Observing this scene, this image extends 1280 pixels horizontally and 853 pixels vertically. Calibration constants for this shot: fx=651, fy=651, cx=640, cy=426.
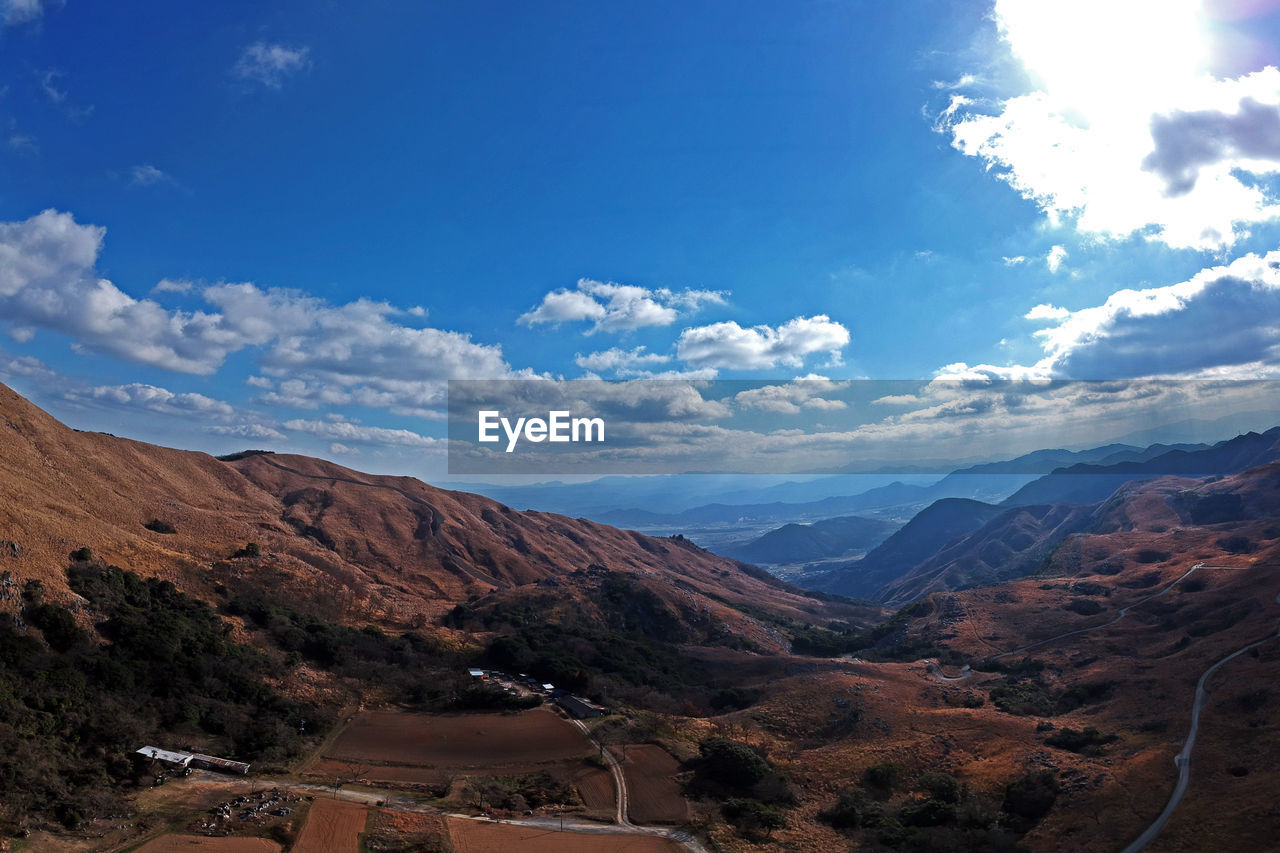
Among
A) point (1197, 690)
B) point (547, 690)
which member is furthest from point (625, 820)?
point (1197, 690)

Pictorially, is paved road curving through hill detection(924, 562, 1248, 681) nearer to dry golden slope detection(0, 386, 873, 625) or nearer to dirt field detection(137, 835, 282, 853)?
dry golden slope detection(0, 386, 873, 625)

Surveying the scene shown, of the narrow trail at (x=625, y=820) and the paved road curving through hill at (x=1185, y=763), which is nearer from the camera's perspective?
the paved road curving through hill at (x=1185, y=763)

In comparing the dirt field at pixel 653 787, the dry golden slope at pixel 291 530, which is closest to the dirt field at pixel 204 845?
the dirt field at pixel 653 787

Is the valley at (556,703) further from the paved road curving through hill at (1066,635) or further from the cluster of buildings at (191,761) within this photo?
the cluster of buildings at (191,761)

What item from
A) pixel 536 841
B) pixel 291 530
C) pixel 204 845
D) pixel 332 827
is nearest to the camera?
pixel 204 845

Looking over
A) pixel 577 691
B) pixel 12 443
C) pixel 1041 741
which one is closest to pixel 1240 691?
pixel 1041 741

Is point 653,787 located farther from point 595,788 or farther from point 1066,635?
point 1066,635
